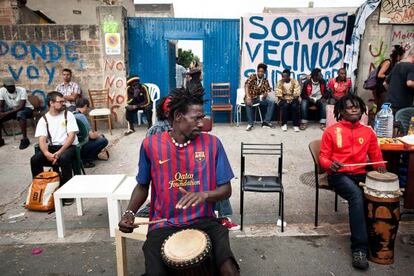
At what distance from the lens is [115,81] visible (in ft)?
30.1

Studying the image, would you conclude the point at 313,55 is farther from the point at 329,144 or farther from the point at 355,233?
the point at 355,233

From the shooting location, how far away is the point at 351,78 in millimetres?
9586

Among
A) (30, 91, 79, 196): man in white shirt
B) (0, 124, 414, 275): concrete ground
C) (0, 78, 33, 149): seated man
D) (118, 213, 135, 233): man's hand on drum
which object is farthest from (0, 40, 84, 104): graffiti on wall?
(118, 213, 135, 233): man's hand on drum

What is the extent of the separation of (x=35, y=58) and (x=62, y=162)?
17.8ft

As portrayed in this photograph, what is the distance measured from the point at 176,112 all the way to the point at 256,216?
7.13 ft

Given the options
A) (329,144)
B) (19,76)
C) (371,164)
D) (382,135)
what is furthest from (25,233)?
(19,76)

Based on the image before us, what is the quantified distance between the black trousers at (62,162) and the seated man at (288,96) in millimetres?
5633

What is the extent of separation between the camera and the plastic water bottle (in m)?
4.25

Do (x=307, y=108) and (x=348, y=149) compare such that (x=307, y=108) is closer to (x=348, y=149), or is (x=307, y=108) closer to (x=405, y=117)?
(x=405, y=117)

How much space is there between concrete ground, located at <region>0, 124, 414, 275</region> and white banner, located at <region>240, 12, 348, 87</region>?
4.77 metres

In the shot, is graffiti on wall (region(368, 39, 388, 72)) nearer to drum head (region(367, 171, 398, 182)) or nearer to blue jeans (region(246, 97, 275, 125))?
blue jeans (region(246, 97, 275, 125))

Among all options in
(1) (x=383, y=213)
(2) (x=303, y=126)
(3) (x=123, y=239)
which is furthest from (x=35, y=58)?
(1) (x=383, y=213)

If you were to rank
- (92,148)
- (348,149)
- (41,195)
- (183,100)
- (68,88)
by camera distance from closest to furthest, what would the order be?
(183,100) → (348,149) → (41,195) → (92,148) → (68,88)

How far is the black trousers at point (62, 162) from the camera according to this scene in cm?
479
